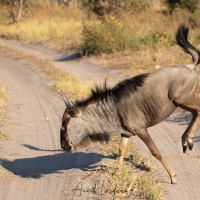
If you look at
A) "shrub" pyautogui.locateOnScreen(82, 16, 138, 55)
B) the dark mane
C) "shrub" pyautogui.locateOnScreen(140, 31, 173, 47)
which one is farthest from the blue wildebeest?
"shrub" pyautogui.locateOnScreen(82, 16, 138, 55)

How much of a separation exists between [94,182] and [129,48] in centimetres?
1478

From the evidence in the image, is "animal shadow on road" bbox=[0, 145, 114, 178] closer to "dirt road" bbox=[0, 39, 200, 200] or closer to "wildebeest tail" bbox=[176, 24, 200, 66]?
"dirt road" bbox=[0, 39, 200, 200]

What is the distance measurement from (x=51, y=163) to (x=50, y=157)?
34cm

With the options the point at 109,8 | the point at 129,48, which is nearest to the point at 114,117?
the point at 129,48

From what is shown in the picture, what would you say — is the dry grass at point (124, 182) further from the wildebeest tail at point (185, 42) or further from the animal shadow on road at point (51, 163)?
the wildebeest tail at point (185, 42)

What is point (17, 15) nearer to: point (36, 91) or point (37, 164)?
point (36, 91)

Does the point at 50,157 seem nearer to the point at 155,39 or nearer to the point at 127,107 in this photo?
the point at 127,107

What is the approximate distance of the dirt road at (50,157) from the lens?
7.36m

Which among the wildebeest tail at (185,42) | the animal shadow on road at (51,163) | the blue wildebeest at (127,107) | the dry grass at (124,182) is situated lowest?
the animal shadow on road at (51,163)

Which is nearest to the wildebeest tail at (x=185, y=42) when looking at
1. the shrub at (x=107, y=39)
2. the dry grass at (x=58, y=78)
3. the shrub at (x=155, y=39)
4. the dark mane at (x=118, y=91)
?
the dark mane at (x=118, y=91)

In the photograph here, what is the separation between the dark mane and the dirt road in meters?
1.02

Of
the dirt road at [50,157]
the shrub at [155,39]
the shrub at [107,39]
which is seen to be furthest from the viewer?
the shrub at [107,39]

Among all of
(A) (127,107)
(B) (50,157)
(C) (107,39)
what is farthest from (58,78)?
(A) (127,107)

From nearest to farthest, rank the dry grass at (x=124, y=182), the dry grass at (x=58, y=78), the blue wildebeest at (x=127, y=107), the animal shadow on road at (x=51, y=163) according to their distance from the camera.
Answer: the dry grass at (x=124, y=182), the blue wildebeest at (x=127, y=107), the animal shadow on road at (x=51, y=163), the dry grass at (x=58, y=78)
